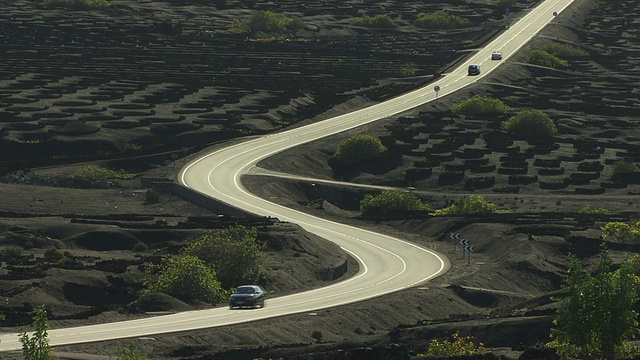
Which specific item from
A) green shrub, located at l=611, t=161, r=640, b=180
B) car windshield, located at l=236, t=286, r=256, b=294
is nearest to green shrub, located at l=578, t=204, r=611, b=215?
green shrub, located at l=611, t=161, r=640, b=180

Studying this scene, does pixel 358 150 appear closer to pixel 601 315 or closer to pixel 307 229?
pixel 307 229

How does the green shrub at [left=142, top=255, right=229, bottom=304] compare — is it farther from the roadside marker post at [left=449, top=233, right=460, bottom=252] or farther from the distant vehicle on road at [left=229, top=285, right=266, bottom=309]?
the roadside marker post at [left=449, top=233, right=460, bottom=252]

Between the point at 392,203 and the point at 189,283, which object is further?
the point at 392,203

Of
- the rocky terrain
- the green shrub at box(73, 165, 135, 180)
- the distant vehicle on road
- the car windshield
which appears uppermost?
the car windshield

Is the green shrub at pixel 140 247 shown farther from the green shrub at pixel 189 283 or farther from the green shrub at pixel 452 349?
the green shrub at pixel 452 349

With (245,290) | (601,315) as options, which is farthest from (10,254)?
(601,315)

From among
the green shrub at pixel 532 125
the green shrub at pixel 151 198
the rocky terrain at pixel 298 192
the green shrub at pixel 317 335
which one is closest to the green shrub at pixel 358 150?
the rocky terrain at pixel 298 192

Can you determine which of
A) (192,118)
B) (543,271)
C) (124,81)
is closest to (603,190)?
(543,271)

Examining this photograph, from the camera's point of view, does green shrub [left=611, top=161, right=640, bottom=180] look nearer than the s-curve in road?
No
